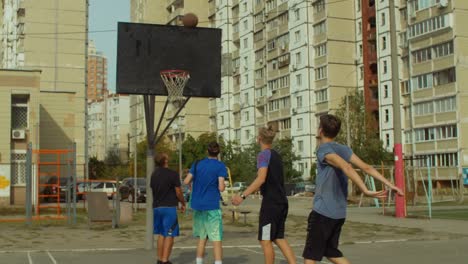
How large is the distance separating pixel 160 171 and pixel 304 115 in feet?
216

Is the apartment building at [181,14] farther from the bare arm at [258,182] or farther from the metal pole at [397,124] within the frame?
the bare arm at [258,182]

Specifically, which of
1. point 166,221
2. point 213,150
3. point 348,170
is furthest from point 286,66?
point 348,170

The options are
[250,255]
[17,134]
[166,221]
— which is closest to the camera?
[166,221]

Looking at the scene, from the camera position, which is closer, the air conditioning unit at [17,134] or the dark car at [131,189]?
the air conditioning unit at [17,134]

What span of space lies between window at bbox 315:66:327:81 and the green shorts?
6487 cm

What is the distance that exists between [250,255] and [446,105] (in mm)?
50554

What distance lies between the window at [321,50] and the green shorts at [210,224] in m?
65.2

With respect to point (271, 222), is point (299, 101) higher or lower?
higher

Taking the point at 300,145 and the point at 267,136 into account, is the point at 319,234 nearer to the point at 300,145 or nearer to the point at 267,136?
the point at 267,136

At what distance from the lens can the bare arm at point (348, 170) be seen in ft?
20.9

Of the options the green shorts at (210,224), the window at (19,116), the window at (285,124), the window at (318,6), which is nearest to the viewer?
the green shorts at (210,224)

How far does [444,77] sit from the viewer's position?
5969 centimetres

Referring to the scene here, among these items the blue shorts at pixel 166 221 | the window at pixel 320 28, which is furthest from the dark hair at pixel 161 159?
the window at pixel 320 28

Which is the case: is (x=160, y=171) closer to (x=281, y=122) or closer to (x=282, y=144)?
(x=282, y=144)
